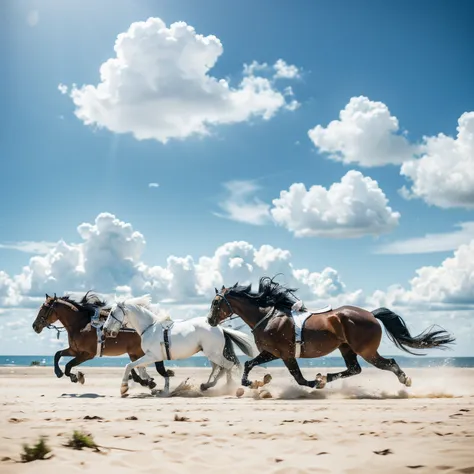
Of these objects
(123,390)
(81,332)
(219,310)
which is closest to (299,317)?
(219,310)

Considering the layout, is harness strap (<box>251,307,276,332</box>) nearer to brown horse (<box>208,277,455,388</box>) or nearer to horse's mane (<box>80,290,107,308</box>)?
brown horse (<box>208,277,455,388</box>)

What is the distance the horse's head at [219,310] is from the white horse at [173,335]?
461mm

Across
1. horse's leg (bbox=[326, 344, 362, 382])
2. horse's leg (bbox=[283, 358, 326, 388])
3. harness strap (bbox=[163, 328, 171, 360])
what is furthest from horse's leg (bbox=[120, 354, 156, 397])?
horse's leg (bbox=[326, 344, 362, 382])

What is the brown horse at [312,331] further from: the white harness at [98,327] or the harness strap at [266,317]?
the white harness at [98,327]

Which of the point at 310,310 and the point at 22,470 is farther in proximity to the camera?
the point at 310,310

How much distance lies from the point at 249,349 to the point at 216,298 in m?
1.61

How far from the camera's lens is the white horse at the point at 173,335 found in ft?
41.7

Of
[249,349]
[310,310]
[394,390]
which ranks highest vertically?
[310,310]

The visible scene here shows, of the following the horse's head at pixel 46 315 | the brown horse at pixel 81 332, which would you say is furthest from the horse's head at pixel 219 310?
the horse's head at pixel 46 315

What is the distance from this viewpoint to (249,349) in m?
13.5

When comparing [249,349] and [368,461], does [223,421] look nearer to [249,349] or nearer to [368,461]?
[368,461]

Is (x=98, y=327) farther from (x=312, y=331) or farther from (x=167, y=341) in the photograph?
(x=312, y=331)

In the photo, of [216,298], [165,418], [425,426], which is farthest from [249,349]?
[425,426]

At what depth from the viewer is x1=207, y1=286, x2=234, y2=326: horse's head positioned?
41.4 feet
